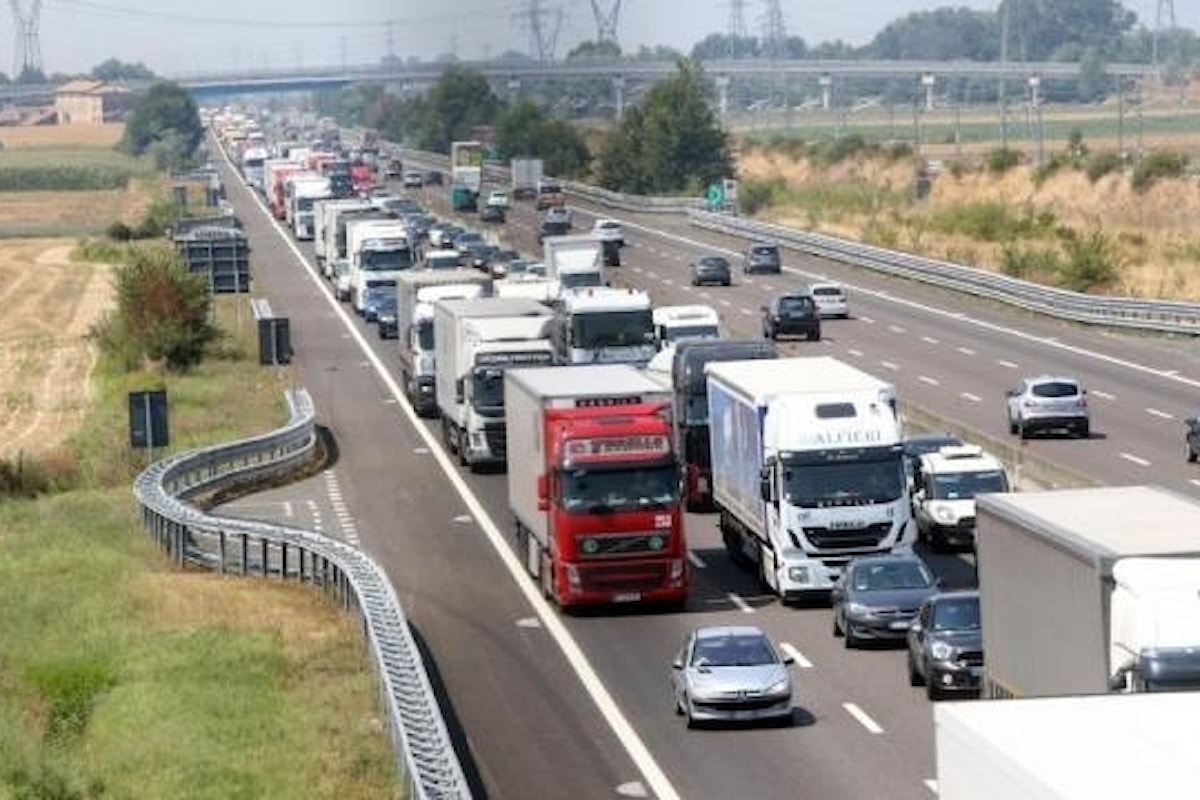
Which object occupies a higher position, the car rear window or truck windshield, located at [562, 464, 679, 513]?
truck windshield, located at [562, 464, 679, 513]

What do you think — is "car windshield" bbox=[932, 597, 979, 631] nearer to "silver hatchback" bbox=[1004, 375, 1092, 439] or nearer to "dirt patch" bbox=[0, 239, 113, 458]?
"silver hatchback" bbox=[1004, 375, 1092, 439]

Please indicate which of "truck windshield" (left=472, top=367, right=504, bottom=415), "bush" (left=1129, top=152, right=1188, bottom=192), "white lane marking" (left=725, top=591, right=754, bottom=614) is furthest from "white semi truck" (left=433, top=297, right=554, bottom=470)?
"bush" (left=1129, top=152, right=1188, bottom=192)

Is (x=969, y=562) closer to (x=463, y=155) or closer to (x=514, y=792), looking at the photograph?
(x=514, y=792)

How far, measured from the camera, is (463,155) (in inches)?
6604

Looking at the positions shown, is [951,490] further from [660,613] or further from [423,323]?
[423,323]

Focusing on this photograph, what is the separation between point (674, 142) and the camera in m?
174

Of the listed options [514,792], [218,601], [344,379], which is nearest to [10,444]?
[344,379]

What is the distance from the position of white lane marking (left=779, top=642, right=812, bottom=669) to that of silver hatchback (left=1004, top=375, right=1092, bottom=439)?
71.0 feet

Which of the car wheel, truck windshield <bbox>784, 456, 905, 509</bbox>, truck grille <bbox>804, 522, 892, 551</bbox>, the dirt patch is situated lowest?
the dirt patch

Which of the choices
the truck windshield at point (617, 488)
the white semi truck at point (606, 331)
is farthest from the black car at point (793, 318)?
the truck windshield at point (617, 488)

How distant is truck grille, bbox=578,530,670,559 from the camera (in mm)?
39312

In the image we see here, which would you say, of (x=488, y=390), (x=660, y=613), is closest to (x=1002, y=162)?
(x=488, y=390)

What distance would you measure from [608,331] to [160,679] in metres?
27.9

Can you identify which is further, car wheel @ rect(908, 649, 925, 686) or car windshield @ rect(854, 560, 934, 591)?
car windshield @ rect(854, 560, 934, 591)
